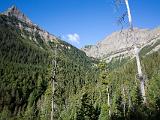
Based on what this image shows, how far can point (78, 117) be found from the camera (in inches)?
2416

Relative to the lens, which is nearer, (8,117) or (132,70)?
(8,117)

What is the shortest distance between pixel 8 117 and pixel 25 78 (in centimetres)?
6130

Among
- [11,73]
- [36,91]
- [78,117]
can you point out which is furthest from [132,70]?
[78,117]

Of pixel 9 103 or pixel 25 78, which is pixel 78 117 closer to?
pixel 9 103

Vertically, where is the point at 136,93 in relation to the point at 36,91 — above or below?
below

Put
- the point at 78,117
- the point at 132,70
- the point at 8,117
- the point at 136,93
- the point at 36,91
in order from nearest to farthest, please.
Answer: the point at 78,117
the point at 136,93
the point at 8,117
the point at 36,91
the point at 132,70

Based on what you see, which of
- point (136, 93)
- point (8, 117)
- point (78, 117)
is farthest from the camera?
point (8, 117)

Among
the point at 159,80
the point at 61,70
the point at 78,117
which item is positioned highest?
the point at 159,80

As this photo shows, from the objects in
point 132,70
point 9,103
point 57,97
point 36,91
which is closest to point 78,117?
point 57,97

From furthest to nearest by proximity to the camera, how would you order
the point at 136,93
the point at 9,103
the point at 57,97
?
the point at 9,103 → the point at 136,93 → the point at 57,97

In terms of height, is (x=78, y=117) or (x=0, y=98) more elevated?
(x=0, y=98)

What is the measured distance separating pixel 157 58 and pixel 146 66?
53.2 ft

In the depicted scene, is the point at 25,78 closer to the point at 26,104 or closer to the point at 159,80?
the point at 26,104

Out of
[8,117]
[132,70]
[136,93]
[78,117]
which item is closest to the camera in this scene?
[78,117]
